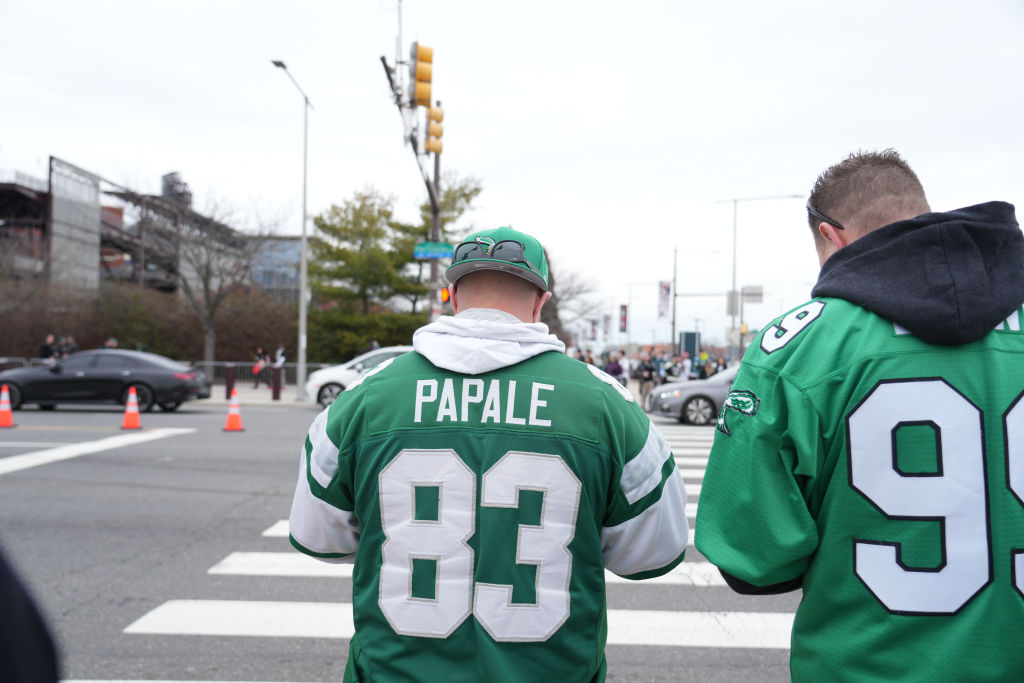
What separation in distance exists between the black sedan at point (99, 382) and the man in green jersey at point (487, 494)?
693 inches

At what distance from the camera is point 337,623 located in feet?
15.9

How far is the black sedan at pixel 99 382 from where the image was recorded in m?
17.9

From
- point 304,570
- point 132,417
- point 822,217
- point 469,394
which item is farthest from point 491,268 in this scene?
point 132,417

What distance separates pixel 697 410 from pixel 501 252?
15656 millimetres

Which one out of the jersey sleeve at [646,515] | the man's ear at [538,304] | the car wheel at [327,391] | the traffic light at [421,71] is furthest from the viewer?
the car wheel at [327,391]

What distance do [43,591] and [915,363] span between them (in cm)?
569

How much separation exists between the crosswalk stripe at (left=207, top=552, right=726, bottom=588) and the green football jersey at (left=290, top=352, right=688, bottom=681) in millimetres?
3918

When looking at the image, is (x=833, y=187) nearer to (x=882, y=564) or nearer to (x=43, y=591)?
(x=882, y=564)

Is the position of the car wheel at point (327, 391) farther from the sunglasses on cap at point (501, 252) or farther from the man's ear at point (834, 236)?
the man's ear at point (834, 236)

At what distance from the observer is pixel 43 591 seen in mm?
5344

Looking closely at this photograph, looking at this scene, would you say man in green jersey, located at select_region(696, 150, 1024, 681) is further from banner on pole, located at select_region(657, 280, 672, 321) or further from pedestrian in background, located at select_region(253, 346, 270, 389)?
banner on pole, located at select_region(657, 280, 672, 321)

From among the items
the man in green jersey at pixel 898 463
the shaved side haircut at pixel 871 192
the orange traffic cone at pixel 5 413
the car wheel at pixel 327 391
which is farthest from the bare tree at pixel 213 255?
the man in green jersey at pixel 898 463

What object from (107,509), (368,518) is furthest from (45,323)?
(368,518)

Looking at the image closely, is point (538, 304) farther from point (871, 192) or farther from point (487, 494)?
point (871, 192)
